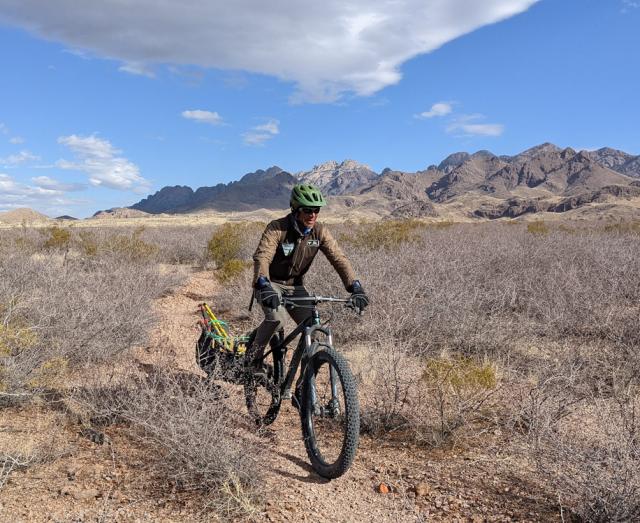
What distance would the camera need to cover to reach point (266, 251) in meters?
4.01

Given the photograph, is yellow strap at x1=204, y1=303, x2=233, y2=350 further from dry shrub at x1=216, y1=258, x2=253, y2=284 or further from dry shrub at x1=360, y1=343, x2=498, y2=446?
dry shrub at x1=216, y1=258, x2=253, y2=284

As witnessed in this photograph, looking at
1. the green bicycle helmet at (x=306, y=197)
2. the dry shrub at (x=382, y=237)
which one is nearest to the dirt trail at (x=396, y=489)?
the green bicycle helmet at (x=306, y=197)

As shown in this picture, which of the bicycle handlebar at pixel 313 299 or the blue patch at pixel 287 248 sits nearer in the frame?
the bicycle handlebar at pixel 313 299

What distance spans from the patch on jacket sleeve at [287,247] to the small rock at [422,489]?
2.00m

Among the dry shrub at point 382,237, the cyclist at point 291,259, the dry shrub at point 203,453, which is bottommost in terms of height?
the dry shrub at point 203,453

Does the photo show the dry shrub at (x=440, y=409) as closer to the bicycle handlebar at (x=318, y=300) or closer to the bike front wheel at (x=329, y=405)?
the bike front wheel at (x=329, y=405)

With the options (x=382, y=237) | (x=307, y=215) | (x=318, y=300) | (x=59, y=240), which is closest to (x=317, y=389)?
(x=318, y=300)

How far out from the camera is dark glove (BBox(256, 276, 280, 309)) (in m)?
3.69

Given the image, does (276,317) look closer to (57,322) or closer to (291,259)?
(291,259)

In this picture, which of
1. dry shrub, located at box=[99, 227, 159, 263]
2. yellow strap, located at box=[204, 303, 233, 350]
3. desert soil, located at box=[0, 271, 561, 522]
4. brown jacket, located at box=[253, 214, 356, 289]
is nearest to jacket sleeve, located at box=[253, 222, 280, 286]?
brown jacket, located at box=[253, 214, 356, 289]

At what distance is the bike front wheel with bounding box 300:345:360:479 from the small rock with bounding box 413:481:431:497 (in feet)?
1.71

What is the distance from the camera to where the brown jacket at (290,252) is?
402cm

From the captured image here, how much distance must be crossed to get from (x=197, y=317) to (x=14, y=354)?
16.1 ft

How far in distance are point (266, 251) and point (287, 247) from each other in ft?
0.62
